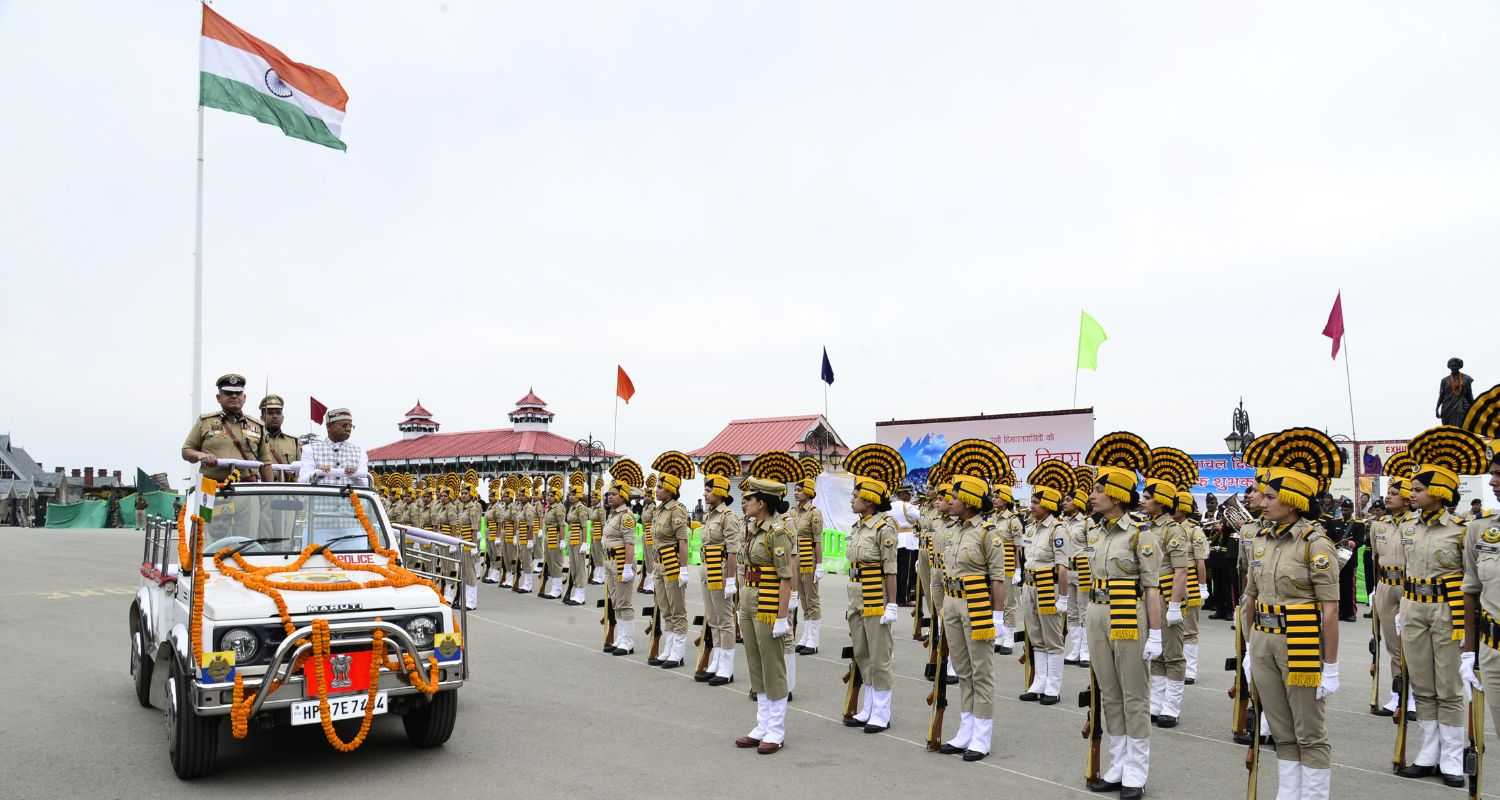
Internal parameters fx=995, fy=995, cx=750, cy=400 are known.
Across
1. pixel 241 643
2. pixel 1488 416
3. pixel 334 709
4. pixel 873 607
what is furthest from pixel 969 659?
pixel 241 643

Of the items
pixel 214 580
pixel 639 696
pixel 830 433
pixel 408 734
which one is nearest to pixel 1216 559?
pixel 639 696

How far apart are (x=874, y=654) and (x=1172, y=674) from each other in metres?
2.77

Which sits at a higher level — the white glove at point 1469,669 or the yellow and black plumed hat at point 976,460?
the yellow and black plumed hat at point 976,460

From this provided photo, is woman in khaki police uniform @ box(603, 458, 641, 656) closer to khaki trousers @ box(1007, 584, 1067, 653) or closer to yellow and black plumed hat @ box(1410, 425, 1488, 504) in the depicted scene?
khaki trousers @ box(1007, 584, 1067, 653)

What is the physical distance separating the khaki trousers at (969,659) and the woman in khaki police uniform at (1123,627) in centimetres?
86

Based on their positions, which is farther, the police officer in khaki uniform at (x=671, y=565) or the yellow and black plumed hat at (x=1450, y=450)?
the police officer in khaki uniform at (x=671, y=565)

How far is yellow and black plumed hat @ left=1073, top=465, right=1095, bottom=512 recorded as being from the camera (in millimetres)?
13333

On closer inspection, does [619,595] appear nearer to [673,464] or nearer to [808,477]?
[673,464]

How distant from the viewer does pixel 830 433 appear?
40719 mm

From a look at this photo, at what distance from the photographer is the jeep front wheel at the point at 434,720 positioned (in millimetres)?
7402

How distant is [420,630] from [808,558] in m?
6.24

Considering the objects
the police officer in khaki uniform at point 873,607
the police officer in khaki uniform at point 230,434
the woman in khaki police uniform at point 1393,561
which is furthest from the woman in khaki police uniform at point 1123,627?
the police officer in khaki uniform at point 230,434

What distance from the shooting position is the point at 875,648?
851 cm

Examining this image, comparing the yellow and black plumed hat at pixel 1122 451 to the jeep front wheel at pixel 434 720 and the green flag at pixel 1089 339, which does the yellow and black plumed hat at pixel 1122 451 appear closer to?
the jeep front wheel at pixel 434 720
